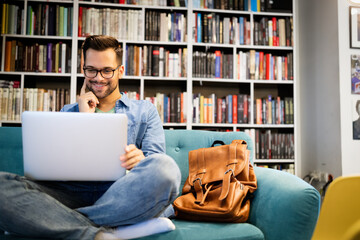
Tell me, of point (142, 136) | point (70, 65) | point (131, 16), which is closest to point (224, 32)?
point (131, 16)

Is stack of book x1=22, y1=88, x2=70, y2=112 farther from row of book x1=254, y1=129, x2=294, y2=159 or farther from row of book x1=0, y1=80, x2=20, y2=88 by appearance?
row of book x1=254, y1=129, x2=294, y2=159

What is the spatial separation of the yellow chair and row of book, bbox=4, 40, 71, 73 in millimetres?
2349

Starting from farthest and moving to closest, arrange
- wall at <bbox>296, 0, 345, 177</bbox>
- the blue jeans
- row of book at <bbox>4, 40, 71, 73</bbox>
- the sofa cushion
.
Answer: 1. row of book at <bbox>4, 40, 71, 73</bbox>
2. wall at <bbox>296, 0, 345, 177</bbox>
3. the sofa cushion
4. the blue jeans

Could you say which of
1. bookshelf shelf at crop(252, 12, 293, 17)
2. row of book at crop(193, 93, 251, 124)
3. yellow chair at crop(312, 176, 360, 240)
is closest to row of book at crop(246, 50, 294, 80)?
row of book at crop(193, 93, 251, 124)

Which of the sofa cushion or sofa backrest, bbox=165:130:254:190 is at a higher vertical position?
sofa backrest, bbox=165:130:254:190

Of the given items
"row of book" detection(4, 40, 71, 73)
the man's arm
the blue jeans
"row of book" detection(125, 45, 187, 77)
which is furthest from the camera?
"row of book" detection(125, 45, 187, 77)

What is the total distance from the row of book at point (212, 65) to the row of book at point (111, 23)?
549 mm

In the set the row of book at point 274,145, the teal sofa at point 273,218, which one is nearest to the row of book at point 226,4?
the row of book at point 274,145

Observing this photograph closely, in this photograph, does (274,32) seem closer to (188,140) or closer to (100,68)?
(188,140)

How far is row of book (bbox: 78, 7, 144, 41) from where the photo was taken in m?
2.85

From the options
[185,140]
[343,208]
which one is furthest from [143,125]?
[343,208]

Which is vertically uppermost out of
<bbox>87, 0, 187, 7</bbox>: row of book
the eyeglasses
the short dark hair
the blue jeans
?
<bbox>87, 0, 187, 7</bbox>: row of book

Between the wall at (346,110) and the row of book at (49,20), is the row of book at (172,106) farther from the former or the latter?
the wall at (346,110)

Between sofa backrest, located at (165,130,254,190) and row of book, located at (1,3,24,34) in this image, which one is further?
row of book, located at (1,3,24,34)
